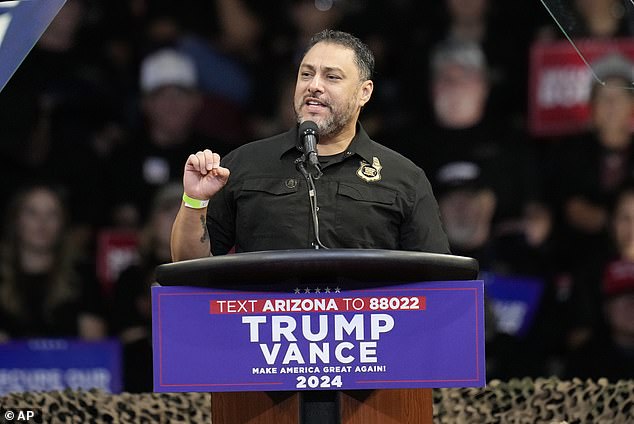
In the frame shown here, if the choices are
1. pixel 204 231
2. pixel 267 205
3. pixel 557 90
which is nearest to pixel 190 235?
pixel 204 231

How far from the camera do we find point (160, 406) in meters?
3.41

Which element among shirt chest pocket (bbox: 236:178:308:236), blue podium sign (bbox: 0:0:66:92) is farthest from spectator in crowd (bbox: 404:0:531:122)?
blue podium sign (bbox: 0:0:66:92)

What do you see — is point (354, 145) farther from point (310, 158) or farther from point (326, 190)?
point (310, 158)

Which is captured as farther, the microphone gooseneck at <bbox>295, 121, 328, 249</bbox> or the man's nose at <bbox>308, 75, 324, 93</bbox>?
the man's nose at <bbox>308, 75, 324, 93</bbox>

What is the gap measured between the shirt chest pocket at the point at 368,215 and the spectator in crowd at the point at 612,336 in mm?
Result: 2472

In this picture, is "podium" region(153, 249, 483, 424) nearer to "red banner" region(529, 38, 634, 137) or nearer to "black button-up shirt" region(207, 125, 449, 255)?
"black button-up shirt" region(207, 125, 449, 255)

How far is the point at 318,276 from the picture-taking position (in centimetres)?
210

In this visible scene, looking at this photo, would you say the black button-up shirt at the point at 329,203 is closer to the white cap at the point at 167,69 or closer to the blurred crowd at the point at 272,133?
the blurred crowd at the point at 272,133

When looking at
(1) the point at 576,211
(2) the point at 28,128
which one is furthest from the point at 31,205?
(1) the point at 576,211

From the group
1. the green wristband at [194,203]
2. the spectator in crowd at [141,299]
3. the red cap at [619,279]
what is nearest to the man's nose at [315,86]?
the green wristband at [194,203]

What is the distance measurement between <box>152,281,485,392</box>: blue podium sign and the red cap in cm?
311

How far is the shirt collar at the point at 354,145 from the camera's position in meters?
2.80

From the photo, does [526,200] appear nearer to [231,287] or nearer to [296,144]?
[296,144]

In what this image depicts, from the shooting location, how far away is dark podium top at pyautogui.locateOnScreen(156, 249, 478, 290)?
205 centimetres
